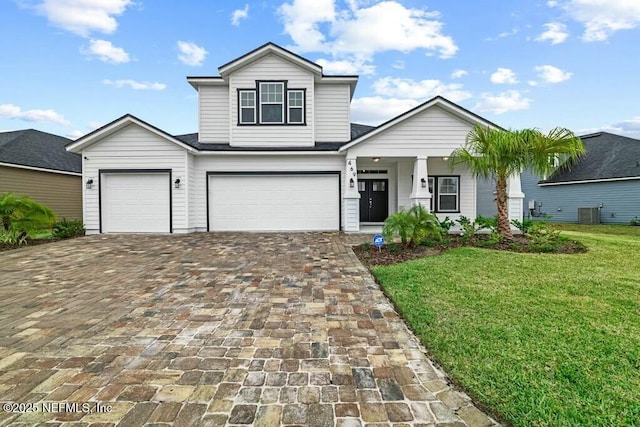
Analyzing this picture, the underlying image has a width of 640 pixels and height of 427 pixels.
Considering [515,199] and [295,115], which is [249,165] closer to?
[295,115]

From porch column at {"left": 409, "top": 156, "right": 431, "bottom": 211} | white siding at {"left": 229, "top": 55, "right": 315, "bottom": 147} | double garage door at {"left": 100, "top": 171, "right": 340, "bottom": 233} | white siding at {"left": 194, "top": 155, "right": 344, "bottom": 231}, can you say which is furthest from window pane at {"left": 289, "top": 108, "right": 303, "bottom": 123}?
porch column at {"left": 409, "top": 156, "right": 431, "bottom": 211}

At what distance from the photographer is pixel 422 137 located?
37.9 feet

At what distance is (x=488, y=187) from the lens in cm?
1728

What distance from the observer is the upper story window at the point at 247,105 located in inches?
509

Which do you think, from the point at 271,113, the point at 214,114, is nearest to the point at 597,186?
the point at 271,113

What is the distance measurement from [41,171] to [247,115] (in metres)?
10.5

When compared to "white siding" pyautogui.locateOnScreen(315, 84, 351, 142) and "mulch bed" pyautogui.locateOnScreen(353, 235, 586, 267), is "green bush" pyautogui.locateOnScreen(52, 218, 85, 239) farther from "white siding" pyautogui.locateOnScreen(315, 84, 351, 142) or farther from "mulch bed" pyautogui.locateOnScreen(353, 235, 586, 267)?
"mulch bed" pyautogui.locateOnScreen(353, 235, 586, 267)

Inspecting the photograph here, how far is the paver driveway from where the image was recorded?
2.28 meters

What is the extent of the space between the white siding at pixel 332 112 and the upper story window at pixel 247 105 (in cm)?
265

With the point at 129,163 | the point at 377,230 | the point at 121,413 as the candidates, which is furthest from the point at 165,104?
the point at 121,413

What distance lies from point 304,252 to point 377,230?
15.8 feet

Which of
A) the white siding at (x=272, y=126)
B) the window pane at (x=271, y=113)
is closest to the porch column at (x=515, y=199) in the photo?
the white siding at (x=272, y=126)

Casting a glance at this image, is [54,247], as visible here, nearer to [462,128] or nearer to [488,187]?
[462,128]

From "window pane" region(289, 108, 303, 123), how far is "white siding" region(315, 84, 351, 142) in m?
0.89
